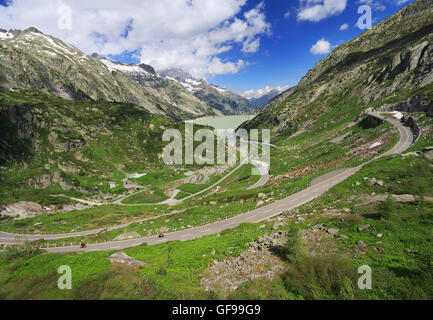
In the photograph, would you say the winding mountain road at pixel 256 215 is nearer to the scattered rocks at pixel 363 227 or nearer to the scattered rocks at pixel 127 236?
the scattered rocks at pixel 127 236

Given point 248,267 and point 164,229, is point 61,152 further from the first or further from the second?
point 248,267

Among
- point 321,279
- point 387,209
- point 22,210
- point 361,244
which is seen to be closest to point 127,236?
point 321,279

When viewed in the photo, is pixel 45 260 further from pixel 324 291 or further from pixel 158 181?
pixel 158 181

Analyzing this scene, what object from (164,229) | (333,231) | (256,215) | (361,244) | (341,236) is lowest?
(164,229)

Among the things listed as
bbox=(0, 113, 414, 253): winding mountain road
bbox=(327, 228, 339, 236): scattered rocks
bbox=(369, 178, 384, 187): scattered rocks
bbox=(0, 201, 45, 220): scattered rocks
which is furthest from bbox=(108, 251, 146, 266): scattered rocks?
bbox=(0, 201, 45, 220): scattered rocks

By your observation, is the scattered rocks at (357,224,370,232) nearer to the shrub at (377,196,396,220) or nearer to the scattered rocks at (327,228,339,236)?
the scattered rocks at (327,228,339,236)

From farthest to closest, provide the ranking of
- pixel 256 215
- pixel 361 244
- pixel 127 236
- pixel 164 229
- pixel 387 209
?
pixel 127 236 < pixel 164 229 < pixel 256 215 < pixel 387 209 < pixel 361 244

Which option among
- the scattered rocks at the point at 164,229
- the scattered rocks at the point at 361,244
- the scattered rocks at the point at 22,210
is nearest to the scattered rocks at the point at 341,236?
the scattered rocks at the point at 361,244

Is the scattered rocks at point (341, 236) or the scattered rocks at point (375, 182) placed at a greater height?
the scattered rocks at point (375, 182)

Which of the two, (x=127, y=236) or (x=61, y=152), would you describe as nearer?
(x=127, y=236)

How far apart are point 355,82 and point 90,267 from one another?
22072 centimetres

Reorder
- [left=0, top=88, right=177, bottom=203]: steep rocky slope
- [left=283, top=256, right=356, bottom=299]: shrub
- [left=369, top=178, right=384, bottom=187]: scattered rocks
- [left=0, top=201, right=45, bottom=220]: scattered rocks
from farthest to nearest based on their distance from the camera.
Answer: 1. [left=0, top=88, right=177, bottom=203]: steep rocky slope
2. [left=0, top=201, right=45, bottom=220]: scattered rocks
3. [left=369, top=178, right=384, bottom=187]: scattered rocks
4. [left=283, top=256, right=356, bottom=299]: shrub

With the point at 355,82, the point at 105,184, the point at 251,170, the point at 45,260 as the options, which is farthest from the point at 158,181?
the point at 355,82
